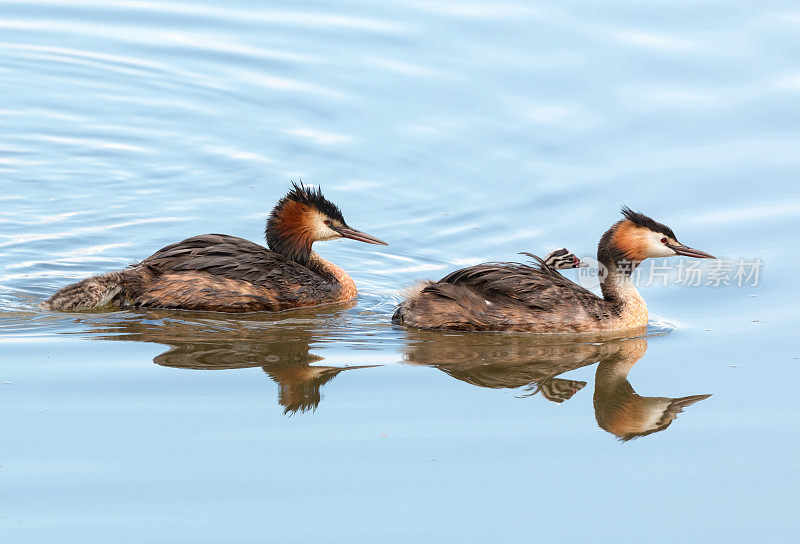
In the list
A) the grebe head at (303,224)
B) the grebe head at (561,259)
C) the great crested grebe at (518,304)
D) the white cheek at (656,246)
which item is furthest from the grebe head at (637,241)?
the grebe head at (303,224)

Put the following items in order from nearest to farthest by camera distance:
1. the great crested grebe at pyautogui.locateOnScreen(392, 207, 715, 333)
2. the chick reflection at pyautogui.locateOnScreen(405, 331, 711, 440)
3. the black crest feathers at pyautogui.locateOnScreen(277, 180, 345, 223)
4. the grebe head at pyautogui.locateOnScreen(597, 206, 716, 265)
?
the chick reflection at pyautogui.locateOnScreen(405, 331, 711, 440)
the great crested grebe at pyautogui.locateOnScreen(392, 207, 715, 333)
the grebe head at pyautogui.locateOnScreen(597, 206, 716, 265)
the black crest feathers at pyautogui.locateOnScreen(277, 180, 345, 223)

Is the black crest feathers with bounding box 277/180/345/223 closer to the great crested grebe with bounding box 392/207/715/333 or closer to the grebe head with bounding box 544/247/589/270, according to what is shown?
the great crested grebe with bounding box 392/207/715/333

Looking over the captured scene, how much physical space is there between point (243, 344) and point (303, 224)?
5.55 feet

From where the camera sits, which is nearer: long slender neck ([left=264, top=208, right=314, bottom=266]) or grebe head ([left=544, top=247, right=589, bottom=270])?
grebe head ([left=544, top=247, right=589, bottom=270])

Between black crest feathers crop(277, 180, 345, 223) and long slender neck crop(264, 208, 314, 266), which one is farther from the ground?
black crest feathers crop(277, 180, 345, 223)

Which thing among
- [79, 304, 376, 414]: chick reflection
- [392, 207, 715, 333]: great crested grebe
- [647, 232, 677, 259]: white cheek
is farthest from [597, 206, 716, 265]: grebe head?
[79, 304, 376, 414]: chick reflection

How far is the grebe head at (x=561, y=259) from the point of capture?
29.5 feet

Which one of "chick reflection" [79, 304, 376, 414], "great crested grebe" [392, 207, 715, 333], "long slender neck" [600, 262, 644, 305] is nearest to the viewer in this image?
"chick reflection" [79, 304, 376, 414]

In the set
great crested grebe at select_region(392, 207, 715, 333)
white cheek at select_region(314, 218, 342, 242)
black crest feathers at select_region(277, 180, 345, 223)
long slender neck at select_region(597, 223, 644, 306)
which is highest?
black crest feathers at select_region(277, 180, 345, 223)

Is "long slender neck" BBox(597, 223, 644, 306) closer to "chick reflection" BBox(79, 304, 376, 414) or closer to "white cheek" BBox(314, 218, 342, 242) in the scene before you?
"chick reflection" BBox(79, 304, 376, 414)

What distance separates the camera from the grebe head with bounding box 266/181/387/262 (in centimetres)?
918

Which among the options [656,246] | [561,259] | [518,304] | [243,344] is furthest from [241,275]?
[656,246]

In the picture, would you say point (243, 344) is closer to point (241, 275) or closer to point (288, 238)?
point (241, 275)

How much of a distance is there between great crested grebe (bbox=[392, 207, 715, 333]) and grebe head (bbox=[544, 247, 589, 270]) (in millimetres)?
561
